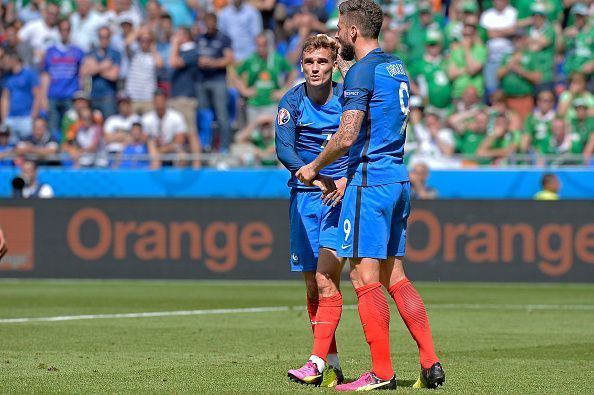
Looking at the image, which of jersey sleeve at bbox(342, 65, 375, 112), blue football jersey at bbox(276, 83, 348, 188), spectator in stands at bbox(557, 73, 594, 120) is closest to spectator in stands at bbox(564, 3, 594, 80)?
spectator in stands at bbox(557, 73, 594, 120)

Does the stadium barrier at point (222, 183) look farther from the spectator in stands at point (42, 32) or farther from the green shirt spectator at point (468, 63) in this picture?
the spectator in stands at point (42, 32)

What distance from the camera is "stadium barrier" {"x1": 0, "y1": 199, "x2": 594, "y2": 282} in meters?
19.0

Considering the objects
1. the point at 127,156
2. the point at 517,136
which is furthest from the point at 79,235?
the point at 517,136

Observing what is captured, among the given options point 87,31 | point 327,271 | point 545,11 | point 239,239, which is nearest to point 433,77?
point 545,11

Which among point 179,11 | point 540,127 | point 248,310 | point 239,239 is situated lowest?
point 248,310

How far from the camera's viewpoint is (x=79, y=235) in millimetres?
19781

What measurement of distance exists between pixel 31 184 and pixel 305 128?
12510 millimetres

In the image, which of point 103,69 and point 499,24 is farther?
point 103,69

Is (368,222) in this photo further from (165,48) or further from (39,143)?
(165,48)

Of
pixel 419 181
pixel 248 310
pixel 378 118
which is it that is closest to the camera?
pixel 378 118

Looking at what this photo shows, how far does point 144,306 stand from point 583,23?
34.6ft

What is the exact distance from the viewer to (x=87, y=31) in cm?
2398

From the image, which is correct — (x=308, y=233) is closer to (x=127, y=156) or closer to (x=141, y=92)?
(x=127, y=156)

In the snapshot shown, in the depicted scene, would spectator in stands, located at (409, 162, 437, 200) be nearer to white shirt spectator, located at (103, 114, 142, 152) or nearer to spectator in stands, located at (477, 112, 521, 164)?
spectator in stands, located at (477, 112, 521, 164)
